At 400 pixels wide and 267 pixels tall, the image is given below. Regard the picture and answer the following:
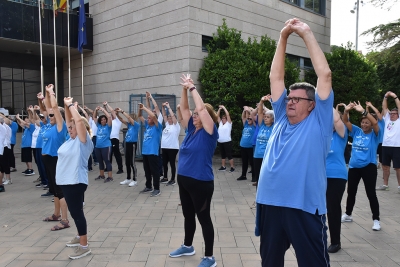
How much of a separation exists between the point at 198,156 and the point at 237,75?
916 centimetres

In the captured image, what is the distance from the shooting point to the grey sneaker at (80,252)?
168 inches

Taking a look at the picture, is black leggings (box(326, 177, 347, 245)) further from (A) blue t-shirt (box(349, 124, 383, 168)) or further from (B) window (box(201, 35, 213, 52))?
(B) window (box(201, 35, 213, 52))

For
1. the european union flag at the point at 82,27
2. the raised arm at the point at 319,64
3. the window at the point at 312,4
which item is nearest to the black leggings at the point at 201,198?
the raised arm at the point at 319,64

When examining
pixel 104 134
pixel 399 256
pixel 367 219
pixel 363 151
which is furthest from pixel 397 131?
pixel 104 134

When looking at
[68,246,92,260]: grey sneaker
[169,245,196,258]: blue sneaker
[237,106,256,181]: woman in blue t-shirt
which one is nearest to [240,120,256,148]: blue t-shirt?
[237,106,256,181]: woman in blue t-shirt

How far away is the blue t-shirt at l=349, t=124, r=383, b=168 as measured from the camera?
5121 mm

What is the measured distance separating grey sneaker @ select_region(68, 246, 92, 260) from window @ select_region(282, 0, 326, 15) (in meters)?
16.7

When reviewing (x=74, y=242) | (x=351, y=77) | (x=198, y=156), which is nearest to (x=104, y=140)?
(x=74, y=242)

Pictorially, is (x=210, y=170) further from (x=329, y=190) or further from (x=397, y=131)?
(x=397, y=131)

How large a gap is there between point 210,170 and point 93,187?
222 inches

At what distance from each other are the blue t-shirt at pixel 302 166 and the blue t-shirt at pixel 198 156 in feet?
4.77

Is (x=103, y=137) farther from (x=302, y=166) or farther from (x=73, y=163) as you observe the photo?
(x=302, y=166)

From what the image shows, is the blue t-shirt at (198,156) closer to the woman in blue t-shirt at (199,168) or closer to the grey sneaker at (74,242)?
the woman in blue t-shirt at (199,168)

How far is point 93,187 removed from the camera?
8.78 m
